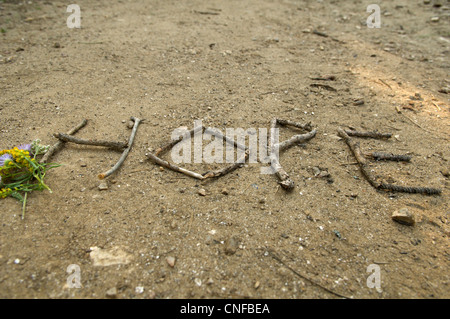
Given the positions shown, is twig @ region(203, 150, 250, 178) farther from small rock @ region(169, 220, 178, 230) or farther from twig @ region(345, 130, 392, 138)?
twig @ region(345, 130, 392, 138)

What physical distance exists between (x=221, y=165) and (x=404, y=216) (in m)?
1.68

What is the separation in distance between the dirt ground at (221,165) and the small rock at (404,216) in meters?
0.05

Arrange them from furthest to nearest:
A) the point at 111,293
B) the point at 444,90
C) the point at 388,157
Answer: the point at 444,90 → the point at 388,157 → the point at 111,293

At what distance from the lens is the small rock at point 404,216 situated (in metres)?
2.55

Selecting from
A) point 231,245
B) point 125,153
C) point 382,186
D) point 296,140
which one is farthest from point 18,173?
point 382,186

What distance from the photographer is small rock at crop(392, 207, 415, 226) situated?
2555mm

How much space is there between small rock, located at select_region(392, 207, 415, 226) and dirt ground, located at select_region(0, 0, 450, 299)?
0.05 metres

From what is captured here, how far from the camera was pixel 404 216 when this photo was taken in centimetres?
255

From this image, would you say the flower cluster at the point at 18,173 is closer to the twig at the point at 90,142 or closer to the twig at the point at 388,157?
the twig at the point at 90,142

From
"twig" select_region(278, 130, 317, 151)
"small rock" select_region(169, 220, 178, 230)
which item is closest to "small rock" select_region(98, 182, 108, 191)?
"small rock" select_region(169, 220, 178, 230)

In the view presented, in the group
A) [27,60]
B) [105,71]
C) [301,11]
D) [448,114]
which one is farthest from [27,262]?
[301,11]

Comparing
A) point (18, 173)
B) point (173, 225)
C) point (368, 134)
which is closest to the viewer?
point (173, 225)

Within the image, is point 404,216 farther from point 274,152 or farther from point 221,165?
point 221,165
